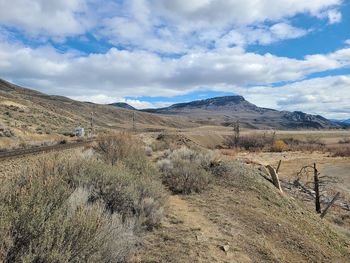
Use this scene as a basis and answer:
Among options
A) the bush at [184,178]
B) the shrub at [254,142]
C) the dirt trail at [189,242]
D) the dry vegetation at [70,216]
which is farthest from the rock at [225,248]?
the shrub at [254,142]

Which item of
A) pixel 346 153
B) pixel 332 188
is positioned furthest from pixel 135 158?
pixel 346 153

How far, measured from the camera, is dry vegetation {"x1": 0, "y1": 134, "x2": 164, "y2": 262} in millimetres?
4734

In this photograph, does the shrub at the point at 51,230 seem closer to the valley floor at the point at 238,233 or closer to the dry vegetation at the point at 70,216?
the dry vegetation at the point at 70,216

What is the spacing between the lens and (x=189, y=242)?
8.24 metres

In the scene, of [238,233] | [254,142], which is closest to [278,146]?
[254,142]

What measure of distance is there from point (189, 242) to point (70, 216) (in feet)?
11.1

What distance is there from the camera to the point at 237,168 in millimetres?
17000

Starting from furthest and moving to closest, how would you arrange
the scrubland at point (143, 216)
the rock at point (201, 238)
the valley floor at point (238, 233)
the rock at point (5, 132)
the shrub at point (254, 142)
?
the shrub at point (254, 142)
the rock at point (5, 132)
the rock at point (201, 238)
the valley floor at point (238, 233)
the scrubland at point (143, 216)

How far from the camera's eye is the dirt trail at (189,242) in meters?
7.42

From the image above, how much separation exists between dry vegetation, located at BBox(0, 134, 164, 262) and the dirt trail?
1.36 ft

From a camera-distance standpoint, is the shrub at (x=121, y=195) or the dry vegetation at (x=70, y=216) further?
the shrub at (x=121, y=195)

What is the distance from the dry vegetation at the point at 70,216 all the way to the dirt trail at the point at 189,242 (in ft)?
1.36

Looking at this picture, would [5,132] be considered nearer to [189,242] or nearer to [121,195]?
[121,195]

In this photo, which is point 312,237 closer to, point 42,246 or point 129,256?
point 129,256
